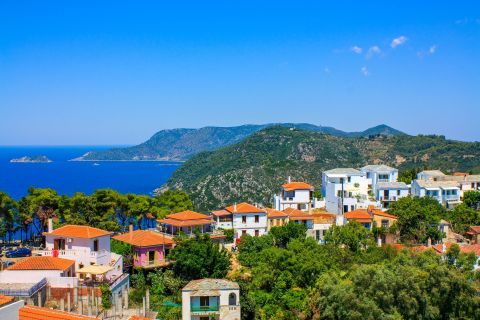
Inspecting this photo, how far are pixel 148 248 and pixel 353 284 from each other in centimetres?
1407

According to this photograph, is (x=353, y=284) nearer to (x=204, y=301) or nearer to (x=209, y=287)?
(x=209, y=287)

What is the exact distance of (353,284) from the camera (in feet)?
85.3

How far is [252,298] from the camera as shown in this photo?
1162 inches

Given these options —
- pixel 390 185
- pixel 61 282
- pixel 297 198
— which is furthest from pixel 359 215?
pixel 61 282

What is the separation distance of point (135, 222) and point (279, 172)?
218 ft

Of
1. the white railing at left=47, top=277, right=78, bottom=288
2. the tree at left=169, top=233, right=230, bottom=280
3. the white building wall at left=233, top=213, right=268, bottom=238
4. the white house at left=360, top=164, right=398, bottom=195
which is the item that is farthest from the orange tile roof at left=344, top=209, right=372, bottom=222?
the white railing at left=47, top=277, right=78, bottom=288

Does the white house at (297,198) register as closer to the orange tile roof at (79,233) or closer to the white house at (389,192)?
the white house at (389,192)

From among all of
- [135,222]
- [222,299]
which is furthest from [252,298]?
[135,222]

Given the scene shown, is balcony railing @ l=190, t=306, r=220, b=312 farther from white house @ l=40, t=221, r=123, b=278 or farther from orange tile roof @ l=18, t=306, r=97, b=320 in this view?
orange tile roof @ l=18, t=306, r=97, b=320

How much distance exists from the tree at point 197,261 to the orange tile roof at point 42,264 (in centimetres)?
701

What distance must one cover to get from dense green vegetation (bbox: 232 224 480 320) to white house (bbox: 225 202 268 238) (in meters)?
6.07

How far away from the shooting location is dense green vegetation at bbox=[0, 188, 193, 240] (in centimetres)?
3778

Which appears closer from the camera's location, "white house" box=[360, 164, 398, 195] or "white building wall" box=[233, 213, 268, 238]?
"white building wall" box=[233, 213, 268, 238]

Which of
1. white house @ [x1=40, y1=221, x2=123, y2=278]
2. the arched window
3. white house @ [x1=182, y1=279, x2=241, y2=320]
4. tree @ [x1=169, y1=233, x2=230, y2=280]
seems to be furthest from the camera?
tree @ [x1=169, y1=233, x2=230, y2=280]
